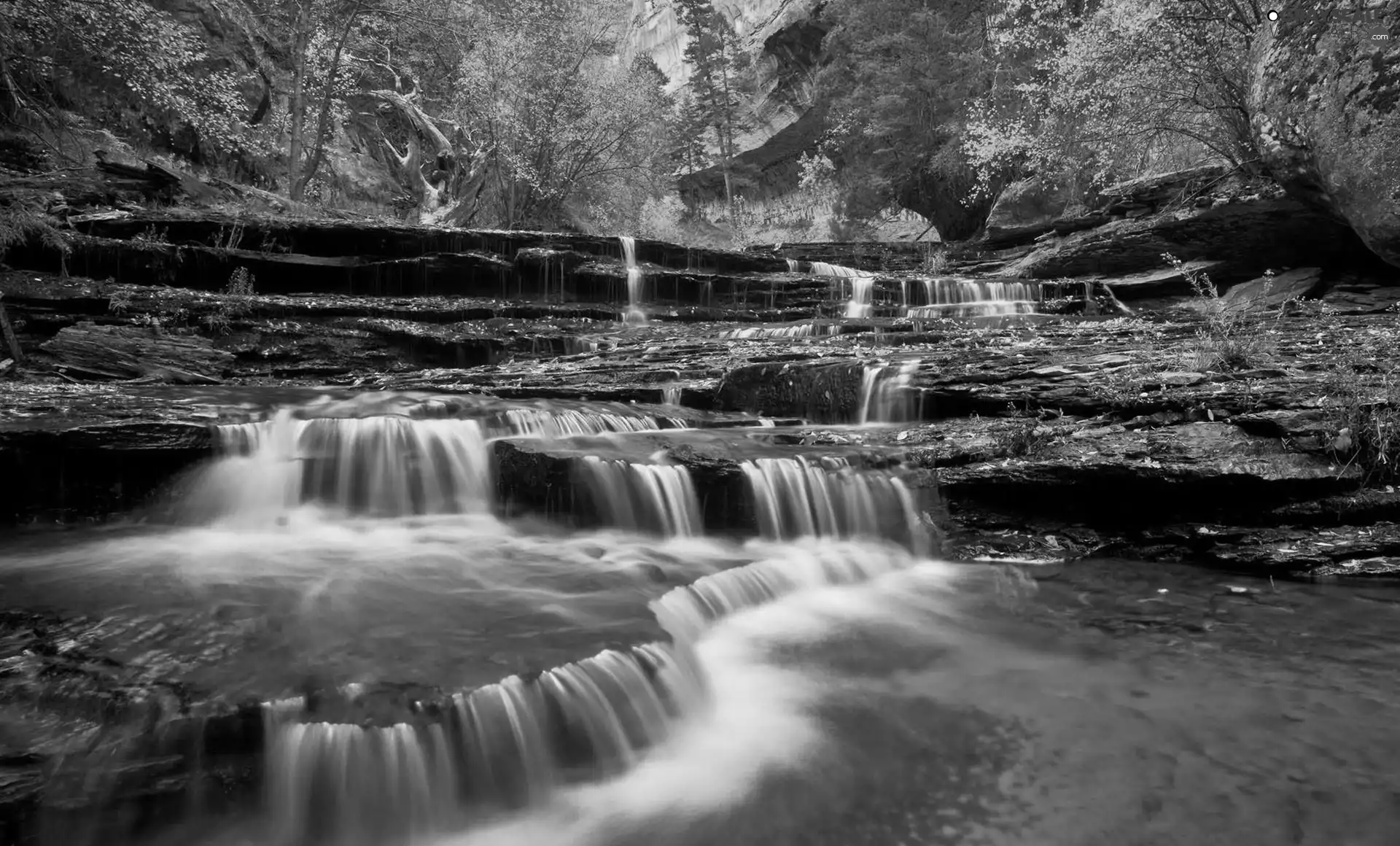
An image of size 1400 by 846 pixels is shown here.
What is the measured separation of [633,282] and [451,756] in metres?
12.7

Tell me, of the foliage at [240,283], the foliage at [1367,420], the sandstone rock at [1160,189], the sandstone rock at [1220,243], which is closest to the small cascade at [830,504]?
the foliage at [1367,420]

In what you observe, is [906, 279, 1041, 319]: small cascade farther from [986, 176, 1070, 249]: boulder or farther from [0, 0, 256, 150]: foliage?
[0, 0, 256, 150]: foliage

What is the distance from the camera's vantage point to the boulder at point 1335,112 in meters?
8.21

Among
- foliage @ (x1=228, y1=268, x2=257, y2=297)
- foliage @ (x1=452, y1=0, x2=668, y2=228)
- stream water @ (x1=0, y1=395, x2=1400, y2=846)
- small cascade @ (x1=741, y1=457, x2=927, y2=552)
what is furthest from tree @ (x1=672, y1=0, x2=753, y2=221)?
stream water @ (x1=0, y1=395, x2=1400, y2=846)

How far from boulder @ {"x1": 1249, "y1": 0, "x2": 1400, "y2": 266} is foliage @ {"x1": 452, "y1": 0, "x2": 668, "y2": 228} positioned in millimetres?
17279

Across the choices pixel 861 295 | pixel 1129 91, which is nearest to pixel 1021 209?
pixel 1129 91

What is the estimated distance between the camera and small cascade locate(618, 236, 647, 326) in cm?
1372

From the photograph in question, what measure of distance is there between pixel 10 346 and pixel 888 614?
9.75 metres

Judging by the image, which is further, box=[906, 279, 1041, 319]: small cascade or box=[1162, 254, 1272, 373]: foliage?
box=[906, 279, 1041, 319]: small cascade

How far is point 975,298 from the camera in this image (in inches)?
586

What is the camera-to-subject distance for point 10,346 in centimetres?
813

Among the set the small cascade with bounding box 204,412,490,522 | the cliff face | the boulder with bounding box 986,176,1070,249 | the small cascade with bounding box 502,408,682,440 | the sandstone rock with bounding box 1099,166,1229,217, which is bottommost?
the small cascade with bounding box 204,412,490,522

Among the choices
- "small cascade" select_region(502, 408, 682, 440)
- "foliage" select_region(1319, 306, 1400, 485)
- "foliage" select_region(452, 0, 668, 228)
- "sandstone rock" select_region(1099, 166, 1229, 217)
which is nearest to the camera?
"foliage" select_region(1319, 306, 1400, 485)

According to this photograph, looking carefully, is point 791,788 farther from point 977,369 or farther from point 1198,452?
point 977,369
